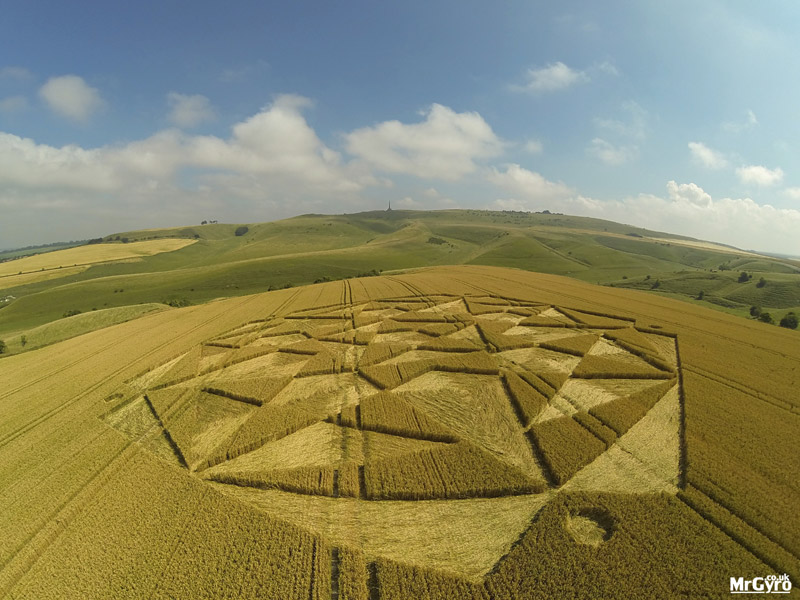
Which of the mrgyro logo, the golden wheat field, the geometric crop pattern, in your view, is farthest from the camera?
the geometric crop pattern

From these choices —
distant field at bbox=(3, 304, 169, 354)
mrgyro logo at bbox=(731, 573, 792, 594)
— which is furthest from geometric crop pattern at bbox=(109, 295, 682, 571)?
distant field at bbox=(3, 304, 169, 354)

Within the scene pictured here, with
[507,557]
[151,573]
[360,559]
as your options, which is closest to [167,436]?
[151,573]

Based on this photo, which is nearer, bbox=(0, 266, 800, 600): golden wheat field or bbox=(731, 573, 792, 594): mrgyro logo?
bbox=(731, 573, 792, 594): mrgyro logo

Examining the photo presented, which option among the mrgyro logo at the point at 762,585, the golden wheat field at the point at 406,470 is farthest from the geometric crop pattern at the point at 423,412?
the mrgyro logo at the point at 762,585

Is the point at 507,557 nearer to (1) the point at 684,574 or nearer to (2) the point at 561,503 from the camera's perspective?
Result: (2) the point at 561,503

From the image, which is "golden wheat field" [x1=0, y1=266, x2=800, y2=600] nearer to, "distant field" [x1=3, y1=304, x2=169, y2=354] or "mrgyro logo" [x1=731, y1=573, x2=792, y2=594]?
"mrgyro logo" [x1=731, y1=573, x2=792, y2=594]

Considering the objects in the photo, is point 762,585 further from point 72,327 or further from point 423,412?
point 72,327

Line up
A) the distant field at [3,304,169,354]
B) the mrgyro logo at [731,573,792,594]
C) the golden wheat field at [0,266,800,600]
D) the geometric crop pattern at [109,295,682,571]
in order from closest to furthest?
the mrgyro logo at [731,573,792,594]
the golden wheat field at [0,266,800,600]
the geometric crop pattern at [109,295,682,571]
the distant field at [3,304,169,354]
